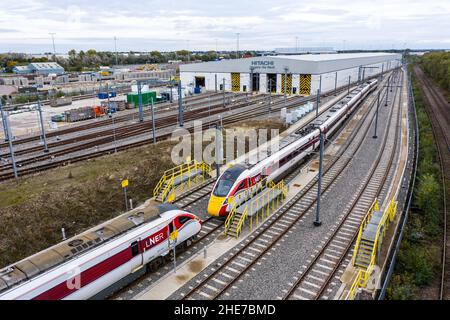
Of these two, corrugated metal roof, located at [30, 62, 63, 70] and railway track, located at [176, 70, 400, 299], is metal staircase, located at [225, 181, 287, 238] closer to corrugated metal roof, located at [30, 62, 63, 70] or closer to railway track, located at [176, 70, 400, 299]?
railway track, located at [176, 70, 400, 299]

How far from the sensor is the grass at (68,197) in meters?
18.9

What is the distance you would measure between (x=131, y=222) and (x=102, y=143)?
23.4 m

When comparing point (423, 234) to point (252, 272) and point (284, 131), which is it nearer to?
point (252, 272)

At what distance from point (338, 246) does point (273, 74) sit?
64194mm

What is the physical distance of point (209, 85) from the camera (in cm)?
8850

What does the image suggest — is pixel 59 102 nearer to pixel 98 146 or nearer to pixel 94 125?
pixel 94 125

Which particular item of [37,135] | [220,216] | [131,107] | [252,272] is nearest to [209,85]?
[131,107]

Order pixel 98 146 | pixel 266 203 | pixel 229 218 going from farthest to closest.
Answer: pixel 98 146 < pixel 266 203 < pixel 229 218

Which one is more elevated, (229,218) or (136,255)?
(136,255)

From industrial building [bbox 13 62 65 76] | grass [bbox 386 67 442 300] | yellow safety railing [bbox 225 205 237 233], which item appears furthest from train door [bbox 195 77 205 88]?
yellow safety railing [bbox 225 205 237 233]

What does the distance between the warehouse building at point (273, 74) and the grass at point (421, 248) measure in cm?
4747

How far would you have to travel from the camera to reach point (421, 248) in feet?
61.9

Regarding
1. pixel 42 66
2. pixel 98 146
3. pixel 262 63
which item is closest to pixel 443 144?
pixel 98 146

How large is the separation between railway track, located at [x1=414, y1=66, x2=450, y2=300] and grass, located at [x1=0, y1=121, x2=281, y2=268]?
18.7m
